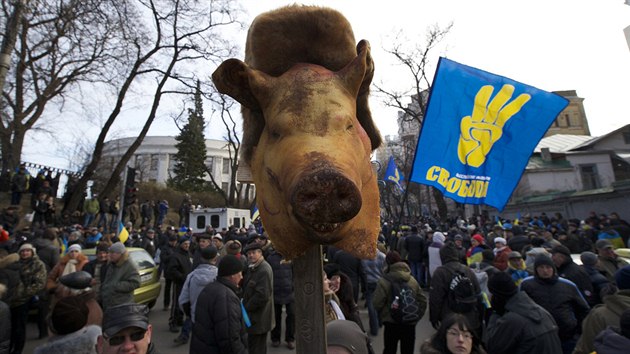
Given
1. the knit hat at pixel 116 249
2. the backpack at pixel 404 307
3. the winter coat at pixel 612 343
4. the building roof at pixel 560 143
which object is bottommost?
the backpack at pixel 404 307

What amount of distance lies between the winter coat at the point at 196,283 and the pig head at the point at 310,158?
4396 mm

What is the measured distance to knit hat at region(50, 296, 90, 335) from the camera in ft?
9.93

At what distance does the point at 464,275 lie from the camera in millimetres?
5129

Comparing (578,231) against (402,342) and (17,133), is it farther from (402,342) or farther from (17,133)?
(17,133)

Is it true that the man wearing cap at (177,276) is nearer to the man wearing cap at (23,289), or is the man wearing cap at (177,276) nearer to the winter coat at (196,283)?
the winter coat at (196,283)

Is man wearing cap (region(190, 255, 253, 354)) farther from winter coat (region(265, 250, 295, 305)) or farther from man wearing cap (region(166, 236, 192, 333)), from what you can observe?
man wearing cap (region(166, 236, 192, 333))

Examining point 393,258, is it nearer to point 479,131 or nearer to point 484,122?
point 479,131

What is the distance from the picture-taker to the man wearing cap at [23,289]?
5.90 metres

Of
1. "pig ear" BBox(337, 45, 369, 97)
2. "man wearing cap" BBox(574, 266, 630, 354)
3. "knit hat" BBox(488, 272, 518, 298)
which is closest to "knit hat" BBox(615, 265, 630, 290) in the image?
"man wearing cap" BBox(574, 266, 630, 354)

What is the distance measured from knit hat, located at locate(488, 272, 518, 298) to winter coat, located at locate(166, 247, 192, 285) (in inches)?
264

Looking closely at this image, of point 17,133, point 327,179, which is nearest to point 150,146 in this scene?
point 17,133

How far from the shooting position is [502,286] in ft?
12.4

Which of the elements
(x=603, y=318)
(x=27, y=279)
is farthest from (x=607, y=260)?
(x=27, y=279)

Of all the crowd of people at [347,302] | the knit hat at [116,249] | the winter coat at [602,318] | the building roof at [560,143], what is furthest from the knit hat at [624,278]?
the building roof at [560,143]
